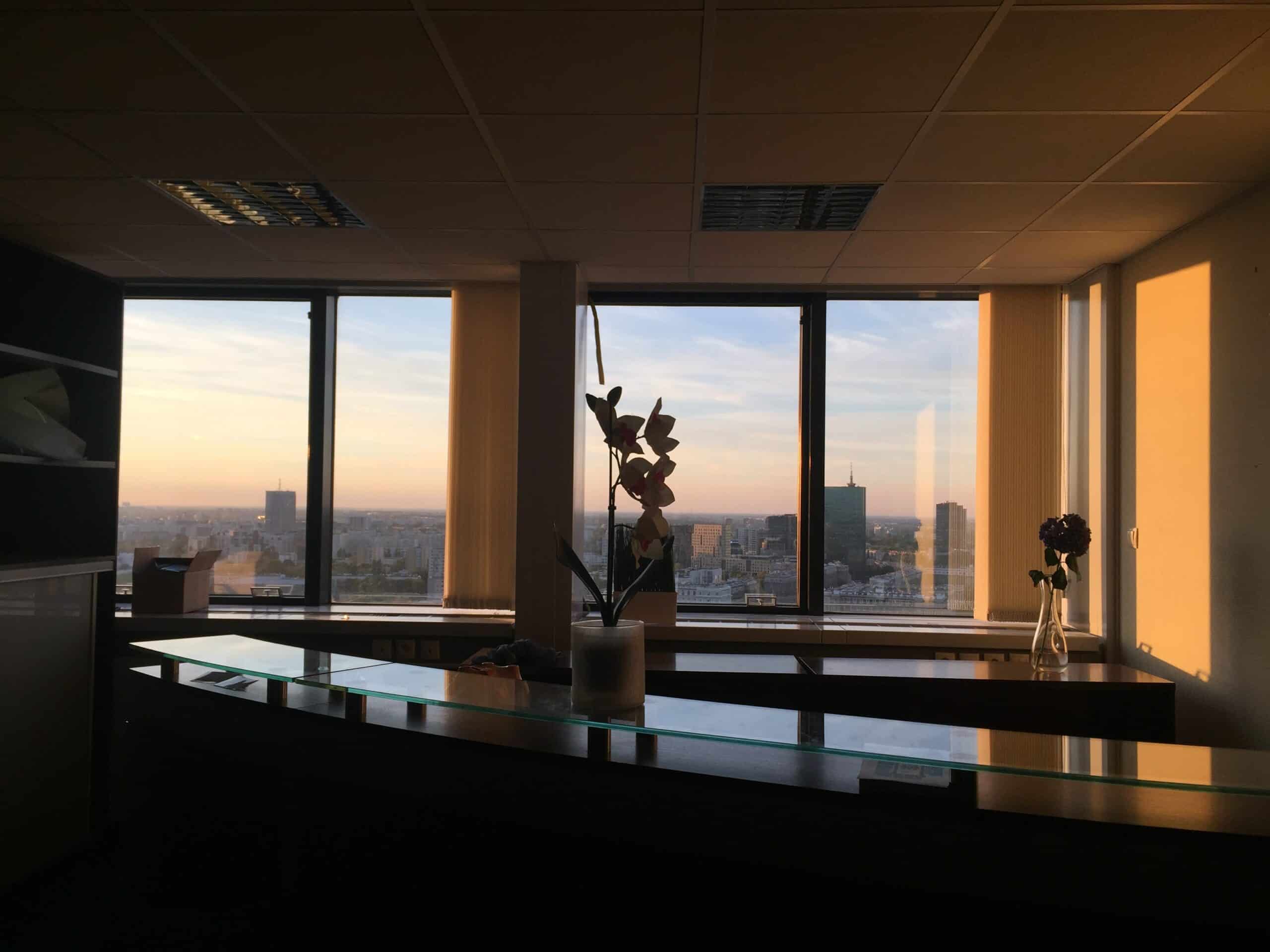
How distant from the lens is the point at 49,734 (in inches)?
141

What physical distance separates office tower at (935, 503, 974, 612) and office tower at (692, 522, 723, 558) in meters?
1.17

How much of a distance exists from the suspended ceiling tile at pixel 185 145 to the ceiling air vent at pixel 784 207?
151cm

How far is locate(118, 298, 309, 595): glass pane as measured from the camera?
4.95 meters

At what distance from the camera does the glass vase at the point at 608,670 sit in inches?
58.7

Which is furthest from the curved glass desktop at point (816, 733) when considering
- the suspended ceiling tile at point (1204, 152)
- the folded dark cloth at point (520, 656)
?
the suspended ceiling tile at point (1204, 152)

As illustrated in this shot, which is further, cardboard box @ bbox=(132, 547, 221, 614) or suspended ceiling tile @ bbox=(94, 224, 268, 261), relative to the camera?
cardboard box @ bbox=(132, 547, 221, 614)

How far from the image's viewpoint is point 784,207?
3.45m

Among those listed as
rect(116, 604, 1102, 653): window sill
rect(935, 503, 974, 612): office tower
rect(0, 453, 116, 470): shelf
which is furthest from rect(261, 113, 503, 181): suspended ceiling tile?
rect(935, 503, 974, 612): office tower

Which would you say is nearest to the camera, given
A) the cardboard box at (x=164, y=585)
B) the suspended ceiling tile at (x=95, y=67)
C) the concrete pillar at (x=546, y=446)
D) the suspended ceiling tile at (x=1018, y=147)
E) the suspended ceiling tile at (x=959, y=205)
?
the suspended ceiling tile at (x=95, y=67)

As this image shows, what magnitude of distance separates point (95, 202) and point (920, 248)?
132 inches

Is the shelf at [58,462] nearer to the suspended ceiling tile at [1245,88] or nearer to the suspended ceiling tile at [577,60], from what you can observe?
the suspended ceiling tile at [577,60]

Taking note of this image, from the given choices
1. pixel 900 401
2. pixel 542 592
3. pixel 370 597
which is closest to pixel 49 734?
pixel 370 597

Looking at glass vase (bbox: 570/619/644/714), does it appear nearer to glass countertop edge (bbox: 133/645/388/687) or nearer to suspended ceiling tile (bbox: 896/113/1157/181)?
glass countertop edge (bbox: 133/645/388/687)

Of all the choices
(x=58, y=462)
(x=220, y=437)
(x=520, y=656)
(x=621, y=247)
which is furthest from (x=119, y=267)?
(x=520, y=656)
